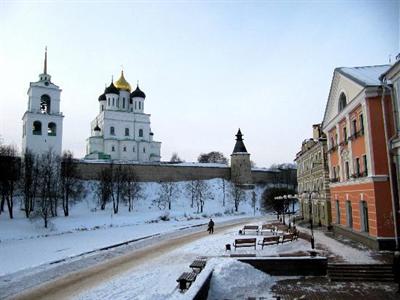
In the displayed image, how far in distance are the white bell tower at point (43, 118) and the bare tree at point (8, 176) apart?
562 cm

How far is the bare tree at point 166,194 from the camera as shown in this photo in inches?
2208

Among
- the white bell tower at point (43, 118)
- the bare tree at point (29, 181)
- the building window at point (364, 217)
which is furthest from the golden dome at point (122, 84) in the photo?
the building window at point (364, 217)

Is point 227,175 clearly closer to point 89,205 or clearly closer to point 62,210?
point 89,205

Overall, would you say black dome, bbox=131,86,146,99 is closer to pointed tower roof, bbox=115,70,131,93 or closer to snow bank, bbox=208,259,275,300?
pointed tower roof, bbox=115,70,131,93

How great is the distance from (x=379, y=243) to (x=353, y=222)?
415cm

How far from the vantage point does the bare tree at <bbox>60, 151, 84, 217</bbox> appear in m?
43.2

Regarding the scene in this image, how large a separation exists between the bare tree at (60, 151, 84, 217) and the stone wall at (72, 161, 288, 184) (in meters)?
6.45

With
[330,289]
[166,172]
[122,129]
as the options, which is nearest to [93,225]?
[166,172]

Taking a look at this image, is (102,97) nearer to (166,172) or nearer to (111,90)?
(111,90)

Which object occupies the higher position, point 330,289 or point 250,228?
point 250,228

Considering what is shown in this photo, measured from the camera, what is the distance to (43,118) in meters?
51.0

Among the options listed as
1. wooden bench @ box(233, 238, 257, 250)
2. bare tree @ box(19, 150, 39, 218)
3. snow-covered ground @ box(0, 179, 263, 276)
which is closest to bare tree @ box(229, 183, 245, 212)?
snow-covered ground @ box(0, 179, 263, 276)

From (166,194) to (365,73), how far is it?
143ft

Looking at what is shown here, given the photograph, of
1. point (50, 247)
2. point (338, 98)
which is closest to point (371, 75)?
point (338, 98)
